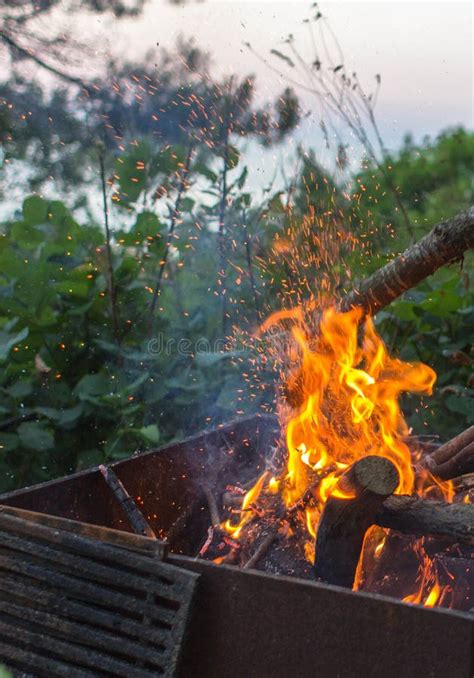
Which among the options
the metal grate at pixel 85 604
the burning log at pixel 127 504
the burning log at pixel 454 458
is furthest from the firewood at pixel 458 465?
the metal grate at pixel 85 604

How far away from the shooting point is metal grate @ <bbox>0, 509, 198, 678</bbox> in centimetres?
169

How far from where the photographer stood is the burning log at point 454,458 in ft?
7.38

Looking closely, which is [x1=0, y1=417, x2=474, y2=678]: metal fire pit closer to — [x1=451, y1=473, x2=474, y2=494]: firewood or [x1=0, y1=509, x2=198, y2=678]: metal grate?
[x1=0, y1=509, x2=198, y2=678]: metal grate

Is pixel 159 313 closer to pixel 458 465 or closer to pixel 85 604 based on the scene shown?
pixel 458 465

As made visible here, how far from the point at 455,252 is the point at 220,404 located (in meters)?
1.37

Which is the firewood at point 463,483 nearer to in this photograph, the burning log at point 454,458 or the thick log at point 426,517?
the burning log at point 454,458

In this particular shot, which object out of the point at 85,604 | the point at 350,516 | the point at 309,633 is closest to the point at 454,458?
the point at 350,516

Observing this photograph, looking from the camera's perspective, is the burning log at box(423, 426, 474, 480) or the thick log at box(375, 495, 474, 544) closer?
the thick log at box(375, 495, 474, 544)

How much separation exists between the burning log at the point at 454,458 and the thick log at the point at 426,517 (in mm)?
323

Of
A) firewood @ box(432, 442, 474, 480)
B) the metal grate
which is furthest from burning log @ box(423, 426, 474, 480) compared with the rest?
the metal grate

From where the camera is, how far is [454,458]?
2273 millimetres

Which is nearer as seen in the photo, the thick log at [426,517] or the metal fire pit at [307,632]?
the metal fire pit at [307,632]

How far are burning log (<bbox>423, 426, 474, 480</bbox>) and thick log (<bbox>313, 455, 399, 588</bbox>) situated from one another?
419 mm

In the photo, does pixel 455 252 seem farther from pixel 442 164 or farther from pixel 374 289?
pixel 442 164
